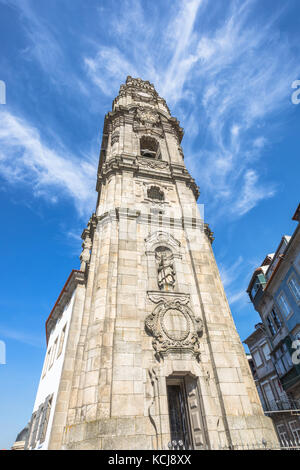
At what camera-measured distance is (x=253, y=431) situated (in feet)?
30.1

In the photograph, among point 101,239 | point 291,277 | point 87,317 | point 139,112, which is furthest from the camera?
point 139,112

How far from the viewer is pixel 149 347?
10469 mm

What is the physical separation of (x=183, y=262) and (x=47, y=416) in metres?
10.2

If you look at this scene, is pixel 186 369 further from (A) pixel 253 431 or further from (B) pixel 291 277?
(B) pixel 291 277

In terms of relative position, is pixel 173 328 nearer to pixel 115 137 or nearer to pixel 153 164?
pixel 153 164

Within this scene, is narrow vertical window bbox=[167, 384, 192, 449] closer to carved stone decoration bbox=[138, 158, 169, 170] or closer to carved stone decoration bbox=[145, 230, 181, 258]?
carved stone decoration bbox=[145, 230, 181, 258]

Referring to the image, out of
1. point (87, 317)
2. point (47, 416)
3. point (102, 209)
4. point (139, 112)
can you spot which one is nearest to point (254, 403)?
point (87, 317)

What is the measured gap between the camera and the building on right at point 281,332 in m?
19.8

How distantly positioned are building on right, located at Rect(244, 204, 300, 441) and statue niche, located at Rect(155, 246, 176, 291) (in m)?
10.2

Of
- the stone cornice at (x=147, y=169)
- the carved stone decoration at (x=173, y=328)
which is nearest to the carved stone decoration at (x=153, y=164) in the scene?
the stone cornice at (x=147, y=169)

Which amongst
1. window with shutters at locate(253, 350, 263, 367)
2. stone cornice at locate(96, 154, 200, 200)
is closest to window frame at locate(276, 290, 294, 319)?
window with shutters at locate(253, 350, 263, 367)

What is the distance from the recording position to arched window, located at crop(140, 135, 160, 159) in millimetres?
22375
